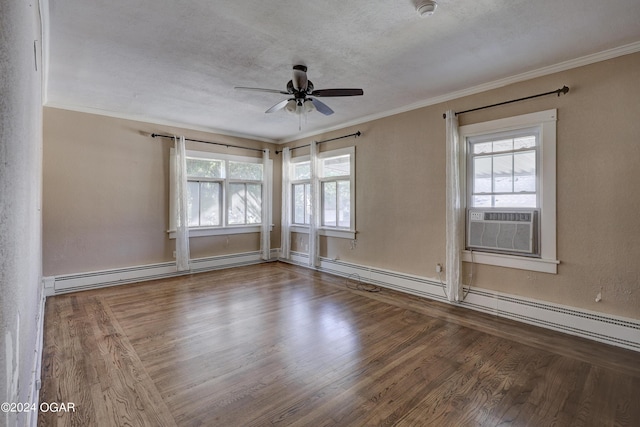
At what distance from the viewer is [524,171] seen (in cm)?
362

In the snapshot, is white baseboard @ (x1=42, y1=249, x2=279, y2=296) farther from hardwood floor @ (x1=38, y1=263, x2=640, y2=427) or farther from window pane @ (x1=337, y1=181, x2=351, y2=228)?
window pane @ (x1=337, y1=181, x2=351, y2=228)

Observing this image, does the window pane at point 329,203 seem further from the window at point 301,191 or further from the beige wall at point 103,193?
the beige wall at point 103,193

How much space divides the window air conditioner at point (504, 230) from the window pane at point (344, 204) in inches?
87.0

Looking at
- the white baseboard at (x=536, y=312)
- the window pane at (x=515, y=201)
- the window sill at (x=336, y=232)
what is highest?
the window pane at (x=515, y=201)

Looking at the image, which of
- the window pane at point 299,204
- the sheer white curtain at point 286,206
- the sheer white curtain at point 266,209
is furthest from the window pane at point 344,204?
the sheer white curtain at point 266,209

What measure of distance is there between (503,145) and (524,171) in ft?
1.34

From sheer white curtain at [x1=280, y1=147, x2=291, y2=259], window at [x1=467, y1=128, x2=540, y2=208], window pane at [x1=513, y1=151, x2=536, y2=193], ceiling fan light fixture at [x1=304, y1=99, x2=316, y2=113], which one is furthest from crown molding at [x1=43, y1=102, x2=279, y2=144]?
window pane at [x1=513, y1=151, x2=536, y2=193]

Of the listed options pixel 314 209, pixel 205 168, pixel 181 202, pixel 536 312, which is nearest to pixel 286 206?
pixel 314 209

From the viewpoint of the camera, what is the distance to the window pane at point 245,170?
6.46 meters

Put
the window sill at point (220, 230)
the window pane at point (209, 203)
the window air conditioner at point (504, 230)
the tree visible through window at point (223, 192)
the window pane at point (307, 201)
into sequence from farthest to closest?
the window pane at point (307, 201)
the window pane at point (209, 203)
the tree visible through window at point (223, 192)
the window sill at point (220, 230)
the window air conditioner at point (504, 230)

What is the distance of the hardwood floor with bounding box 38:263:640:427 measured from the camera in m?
2.01

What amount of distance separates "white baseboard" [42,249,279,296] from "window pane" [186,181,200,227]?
0.75 metres

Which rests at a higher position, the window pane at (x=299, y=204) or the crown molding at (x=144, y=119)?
the crown molding at (x=144, y=119)

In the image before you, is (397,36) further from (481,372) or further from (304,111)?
(481,372)
